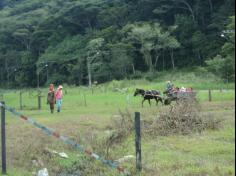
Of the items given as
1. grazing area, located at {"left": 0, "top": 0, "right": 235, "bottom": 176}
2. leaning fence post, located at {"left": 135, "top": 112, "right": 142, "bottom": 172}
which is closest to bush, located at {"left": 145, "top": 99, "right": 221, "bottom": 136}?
grazing area, located at {"left": 0, "top": 0, "right": 235, "bottom": 176}

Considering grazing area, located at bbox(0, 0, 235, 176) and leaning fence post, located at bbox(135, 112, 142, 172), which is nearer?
leaning fence post, located at bbox(135, 112, 142, 172)

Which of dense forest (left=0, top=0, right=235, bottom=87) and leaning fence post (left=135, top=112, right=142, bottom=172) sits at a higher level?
dense forest (left=0, top=0, right=235, bottom=87)

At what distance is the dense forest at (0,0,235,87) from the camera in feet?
275

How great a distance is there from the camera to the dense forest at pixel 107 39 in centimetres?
8369

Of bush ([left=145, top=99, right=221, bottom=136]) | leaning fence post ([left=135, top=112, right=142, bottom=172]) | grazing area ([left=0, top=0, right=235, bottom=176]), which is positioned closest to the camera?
leaning fence post ([left=135, top=112, right=142, bottom=172])

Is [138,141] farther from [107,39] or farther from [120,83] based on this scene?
[107,39]

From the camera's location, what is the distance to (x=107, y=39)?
3511 inches

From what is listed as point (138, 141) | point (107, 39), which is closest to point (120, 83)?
point (107, 39)

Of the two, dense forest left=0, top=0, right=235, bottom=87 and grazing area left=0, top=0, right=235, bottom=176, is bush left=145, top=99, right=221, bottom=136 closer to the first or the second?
grazing area left=0, top=0, right=235, bottom=176

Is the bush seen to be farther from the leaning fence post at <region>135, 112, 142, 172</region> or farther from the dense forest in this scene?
the dense forest

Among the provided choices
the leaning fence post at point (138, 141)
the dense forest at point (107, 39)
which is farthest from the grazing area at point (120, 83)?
the dense forest at point (107, 39)

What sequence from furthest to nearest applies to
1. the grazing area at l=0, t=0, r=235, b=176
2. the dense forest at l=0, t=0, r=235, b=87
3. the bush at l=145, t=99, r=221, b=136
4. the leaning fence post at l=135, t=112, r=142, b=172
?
1. the dense forest at l=0, t=0, r=235, b=87
2. the bush at l=145, t=99, r=221, b=136
3. the grazing area at l=0, t=0, r=235, b=176
4. the leaning fence post at l=135, t=112, r=142, b=172

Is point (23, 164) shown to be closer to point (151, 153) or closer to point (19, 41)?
point (151, 153)

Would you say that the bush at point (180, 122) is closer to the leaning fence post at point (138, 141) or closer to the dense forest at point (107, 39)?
the leaning fence post at point (138, 141)
